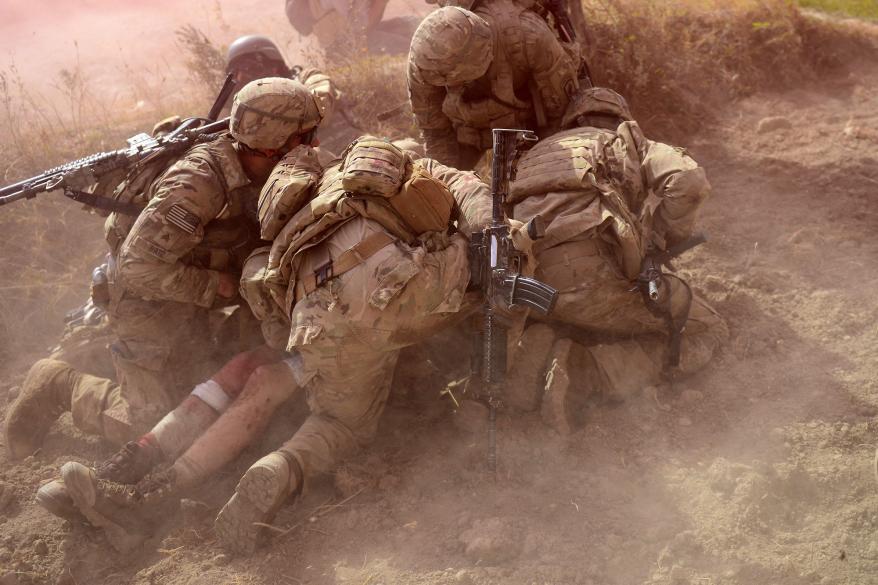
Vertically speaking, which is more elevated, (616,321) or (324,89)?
(324,89)

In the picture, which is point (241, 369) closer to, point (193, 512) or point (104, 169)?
point (193, 512)

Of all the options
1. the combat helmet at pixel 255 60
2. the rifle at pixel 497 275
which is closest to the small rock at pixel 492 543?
the rifle at pixel 497 275

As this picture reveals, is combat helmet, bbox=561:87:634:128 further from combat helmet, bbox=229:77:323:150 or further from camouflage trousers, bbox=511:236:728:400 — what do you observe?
combat helmet, bbox=229:77:323:150

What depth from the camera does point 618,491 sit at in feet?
11.6

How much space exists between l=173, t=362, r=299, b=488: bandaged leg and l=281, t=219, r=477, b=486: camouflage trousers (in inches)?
14.8

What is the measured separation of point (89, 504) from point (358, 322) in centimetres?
153

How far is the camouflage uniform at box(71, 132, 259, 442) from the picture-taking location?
13.0ft

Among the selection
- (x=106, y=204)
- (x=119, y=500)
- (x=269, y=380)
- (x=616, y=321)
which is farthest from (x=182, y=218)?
(x=616, y=321)

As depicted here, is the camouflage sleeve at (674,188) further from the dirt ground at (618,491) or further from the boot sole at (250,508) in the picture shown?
the boot sole at (250,508)

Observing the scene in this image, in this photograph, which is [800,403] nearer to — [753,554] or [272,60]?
[753,554]

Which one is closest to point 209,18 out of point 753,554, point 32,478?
point 32,478

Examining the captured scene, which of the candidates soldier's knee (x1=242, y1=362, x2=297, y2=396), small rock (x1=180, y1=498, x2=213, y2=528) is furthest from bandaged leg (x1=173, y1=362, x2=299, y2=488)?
small rock (x1=180, y1=498, x2=213, y2=528)

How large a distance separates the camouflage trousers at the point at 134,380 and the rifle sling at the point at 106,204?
481 mm

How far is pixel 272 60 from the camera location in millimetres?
6188
